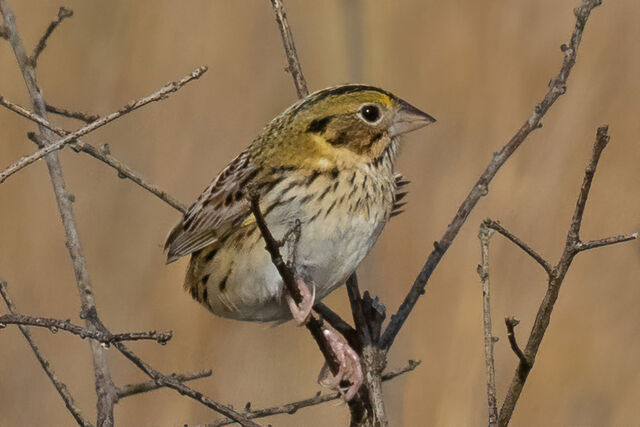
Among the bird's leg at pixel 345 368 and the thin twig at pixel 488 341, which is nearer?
the thin twig at pixel 488 341

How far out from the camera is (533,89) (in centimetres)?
302

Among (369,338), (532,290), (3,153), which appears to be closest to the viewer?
(369,338)

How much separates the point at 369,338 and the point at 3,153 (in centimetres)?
178

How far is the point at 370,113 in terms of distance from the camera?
1.98 m

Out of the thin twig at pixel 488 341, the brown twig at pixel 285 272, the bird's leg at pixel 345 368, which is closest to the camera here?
the brown twig at pixel 285 272

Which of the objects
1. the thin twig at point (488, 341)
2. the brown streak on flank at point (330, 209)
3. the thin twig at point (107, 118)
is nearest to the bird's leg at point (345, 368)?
the brown streak on flank at point (330, 209)

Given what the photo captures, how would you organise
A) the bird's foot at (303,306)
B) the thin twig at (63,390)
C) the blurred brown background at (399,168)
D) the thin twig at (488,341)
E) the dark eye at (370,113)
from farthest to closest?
Answer: the blurred brown background at (399,168) < the dark eye at (370,113) < the bird's foot at (303,306) < the thin twig at (63,390) < the thin twig at (488,341)

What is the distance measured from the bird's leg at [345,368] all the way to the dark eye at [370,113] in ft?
1.35

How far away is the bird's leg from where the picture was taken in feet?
5.75

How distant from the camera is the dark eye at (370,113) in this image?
198 cm

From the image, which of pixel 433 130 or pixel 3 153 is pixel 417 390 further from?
pixel 3 153

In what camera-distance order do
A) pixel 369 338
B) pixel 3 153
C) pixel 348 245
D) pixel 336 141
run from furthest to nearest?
pixel 3 153 → pixel 336 141 → pixel 348 245 → pixel 369 338

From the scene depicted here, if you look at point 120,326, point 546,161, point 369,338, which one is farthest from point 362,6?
point 369,338

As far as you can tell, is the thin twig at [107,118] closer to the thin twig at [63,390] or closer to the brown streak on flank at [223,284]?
the thin twig at [63,390]
